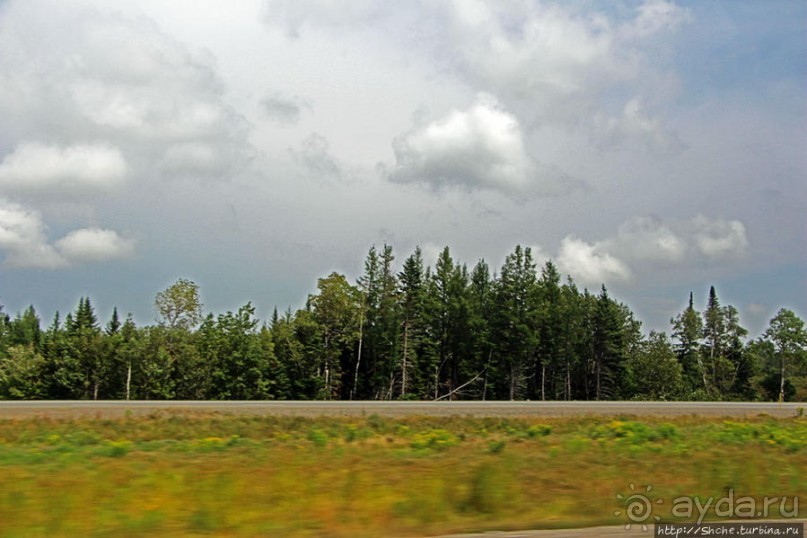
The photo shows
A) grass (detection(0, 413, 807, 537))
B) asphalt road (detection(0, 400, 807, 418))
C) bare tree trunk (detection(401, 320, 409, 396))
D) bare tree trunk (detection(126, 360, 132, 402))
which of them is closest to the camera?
grass (detection(0, 413, 807, 537))

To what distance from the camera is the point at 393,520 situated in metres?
8.60

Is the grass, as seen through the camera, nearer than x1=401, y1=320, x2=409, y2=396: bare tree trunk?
Yes

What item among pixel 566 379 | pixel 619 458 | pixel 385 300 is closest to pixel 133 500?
pixel 619 458

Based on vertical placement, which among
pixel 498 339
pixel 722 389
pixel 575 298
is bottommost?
pixel 722 389

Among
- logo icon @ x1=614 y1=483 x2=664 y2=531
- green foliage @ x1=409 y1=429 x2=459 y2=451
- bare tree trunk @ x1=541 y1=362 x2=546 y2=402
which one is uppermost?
logo icon @ x1=614 y1=483 x2=664 y2=531

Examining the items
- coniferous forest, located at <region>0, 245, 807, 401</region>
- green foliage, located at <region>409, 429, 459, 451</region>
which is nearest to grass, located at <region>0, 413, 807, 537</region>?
green foliage, located at <region>409, 429, 459, 451</region>

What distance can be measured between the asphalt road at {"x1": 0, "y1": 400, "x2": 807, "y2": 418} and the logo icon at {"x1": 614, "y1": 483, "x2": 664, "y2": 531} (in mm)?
18706

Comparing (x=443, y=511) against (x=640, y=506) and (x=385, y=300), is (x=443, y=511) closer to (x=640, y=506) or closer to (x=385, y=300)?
(x=640, y=506)

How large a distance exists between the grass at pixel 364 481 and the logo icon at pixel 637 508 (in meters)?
0.12

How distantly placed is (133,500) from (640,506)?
7.09 metres

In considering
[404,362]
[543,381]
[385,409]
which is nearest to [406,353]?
[404,362]

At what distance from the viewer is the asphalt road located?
28688mm

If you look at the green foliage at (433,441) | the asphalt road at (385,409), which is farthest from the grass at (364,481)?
the asphalt road at (385,409)

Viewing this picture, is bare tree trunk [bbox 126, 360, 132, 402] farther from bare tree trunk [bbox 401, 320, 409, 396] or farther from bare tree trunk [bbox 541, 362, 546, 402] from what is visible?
bare tree trunk [bbox 541, 362, 546, 402]
